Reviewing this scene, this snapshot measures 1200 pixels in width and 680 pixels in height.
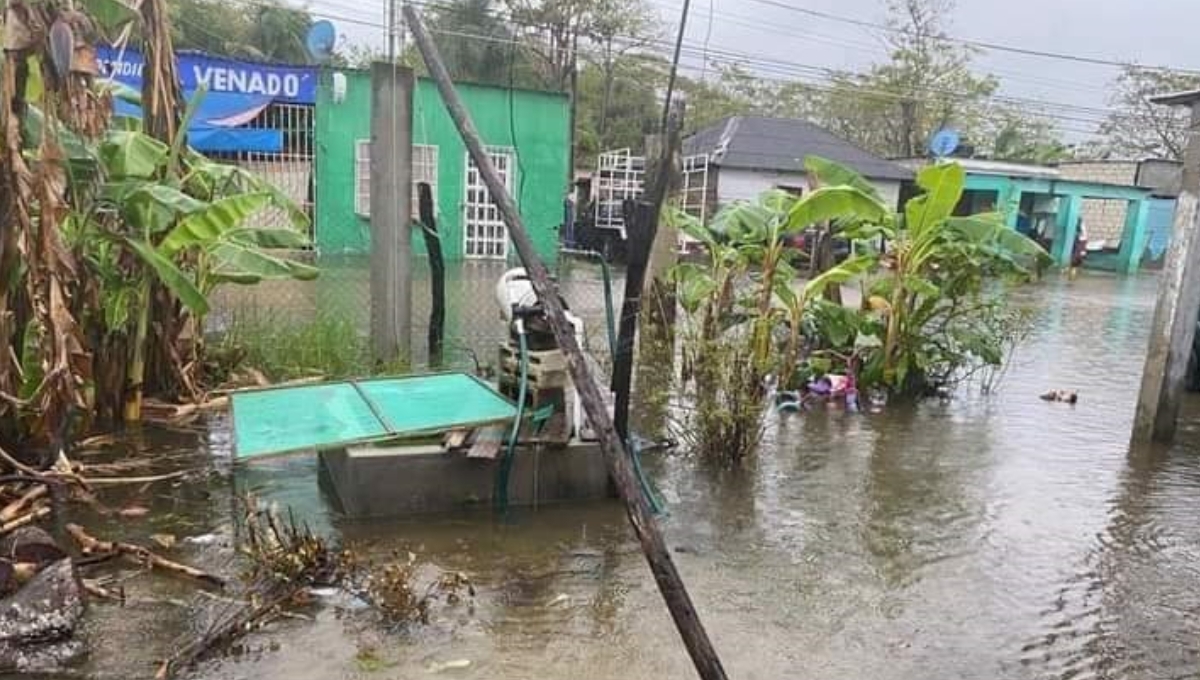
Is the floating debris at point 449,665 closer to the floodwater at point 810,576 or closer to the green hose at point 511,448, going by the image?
the floodwater at point 810,576

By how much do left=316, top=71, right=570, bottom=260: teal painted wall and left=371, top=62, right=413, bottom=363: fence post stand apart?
783 cm

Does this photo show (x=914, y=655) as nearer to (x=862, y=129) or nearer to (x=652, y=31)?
(x=652, y=31)

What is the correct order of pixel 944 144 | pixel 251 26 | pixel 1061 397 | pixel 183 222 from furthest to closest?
pixel 944 144 < pixel 251 26 < pixel 1061 397 < pixel 183 222

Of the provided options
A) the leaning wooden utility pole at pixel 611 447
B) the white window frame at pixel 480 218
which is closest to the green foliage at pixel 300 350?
the leaning wooden utility pole at pixel 611 447

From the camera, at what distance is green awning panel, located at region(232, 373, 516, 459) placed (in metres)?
4.47

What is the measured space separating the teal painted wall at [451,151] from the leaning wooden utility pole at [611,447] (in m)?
12.1

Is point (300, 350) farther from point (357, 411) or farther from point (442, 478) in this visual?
point (442, 478)

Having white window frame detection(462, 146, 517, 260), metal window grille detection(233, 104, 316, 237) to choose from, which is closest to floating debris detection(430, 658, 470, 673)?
metal window grille detection(233, 104, 316, 237)

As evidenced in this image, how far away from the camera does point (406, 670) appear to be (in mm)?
3227

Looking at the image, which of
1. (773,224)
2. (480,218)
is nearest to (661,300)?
(773,224)

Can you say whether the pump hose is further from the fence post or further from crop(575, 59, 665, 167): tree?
crop(575, 59, 665, 167): tree

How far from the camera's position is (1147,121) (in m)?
38.1

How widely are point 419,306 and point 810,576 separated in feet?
22.5

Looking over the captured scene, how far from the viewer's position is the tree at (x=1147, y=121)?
36.5 m
